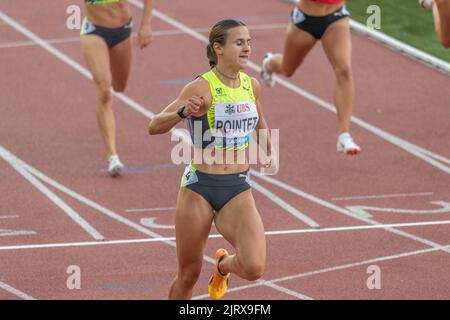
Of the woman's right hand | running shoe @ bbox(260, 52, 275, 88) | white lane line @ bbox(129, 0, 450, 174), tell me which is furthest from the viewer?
running shoe @ bbox(260, 52, 275, 88)

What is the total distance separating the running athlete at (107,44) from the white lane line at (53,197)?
76 centimetres

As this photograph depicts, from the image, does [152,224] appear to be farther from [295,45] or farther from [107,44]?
[295,45]

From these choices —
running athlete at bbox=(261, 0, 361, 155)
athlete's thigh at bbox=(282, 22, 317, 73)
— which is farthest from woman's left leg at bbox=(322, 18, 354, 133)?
athlete's thigh at bbox=(282, 22, 317, 73)

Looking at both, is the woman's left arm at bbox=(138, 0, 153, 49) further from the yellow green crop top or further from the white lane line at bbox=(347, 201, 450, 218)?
the yellow green crop top

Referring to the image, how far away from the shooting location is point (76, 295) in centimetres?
1101

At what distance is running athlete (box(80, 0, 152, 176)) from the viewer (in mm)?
13891

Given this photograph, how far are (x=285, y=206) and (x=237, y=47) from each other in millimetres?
4128

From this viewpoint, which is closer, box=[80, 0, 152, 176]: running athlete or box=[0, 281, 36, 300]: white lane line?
box=[0, 281, 36, 300]: white lane line

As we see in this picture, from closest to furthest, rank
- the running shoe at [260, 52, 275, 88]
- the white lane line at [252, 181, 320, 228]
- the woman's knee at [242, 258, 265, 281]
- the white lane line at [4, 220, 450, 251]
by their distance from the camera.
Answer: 1. the woman's knee at [242, 258, 265, 281]
2. the white lane line at [4, 220, 450, 251]
3. the white lane line at [252, 181, 320, 228]
4. the running shoe at [260, 52, 275, 88]

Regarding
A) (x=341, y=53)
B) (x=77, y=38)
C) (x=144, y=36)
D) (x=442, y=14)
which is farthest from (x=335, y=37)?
(x=77, y=38)

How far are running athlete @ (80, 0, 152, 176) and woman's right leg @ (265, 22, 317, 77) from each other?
4.85 feet

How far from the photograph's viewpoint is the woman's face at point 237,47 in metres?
9.53

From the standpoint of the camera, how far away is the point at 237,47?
9.54 meters
